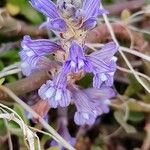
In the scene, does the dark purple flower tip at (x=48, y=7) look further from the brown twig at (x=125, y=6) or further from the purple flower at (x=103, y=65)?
the brown twig at (x=125, y=6)

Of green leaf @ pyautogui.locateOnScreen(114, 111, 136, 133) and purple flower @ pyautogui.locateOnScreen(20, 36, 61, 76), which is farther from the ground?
purple flower @ pyautogui.locateOnScreen(20, 36, 61, 76)

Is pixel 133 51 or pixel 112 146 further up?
pixel 133 51

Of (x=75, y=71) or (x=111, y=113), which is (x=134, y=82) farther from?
(x=75, y=71)

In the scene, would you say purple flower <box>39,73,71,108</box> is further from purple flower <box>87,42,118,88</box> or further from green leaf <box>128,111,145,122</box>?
green leaf <box>128,111,145,122</box>

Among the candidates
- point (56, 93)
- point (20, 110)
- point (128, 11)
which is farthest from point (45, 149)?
point (128, 11)

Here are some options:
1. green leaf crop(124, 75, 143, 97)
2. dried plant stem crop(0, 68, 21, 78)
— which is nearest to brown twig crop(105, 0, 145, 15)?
green leaf crop(124, 75, 143, 97)

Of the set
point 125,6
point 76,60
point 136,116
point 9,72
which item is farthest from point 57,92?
point 125,6

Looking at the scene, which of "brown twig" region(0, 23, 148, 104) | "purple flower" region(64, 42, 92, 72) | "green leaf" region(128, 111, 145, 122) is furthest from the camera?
"green leaf" region(128, 111, 145, 122)
